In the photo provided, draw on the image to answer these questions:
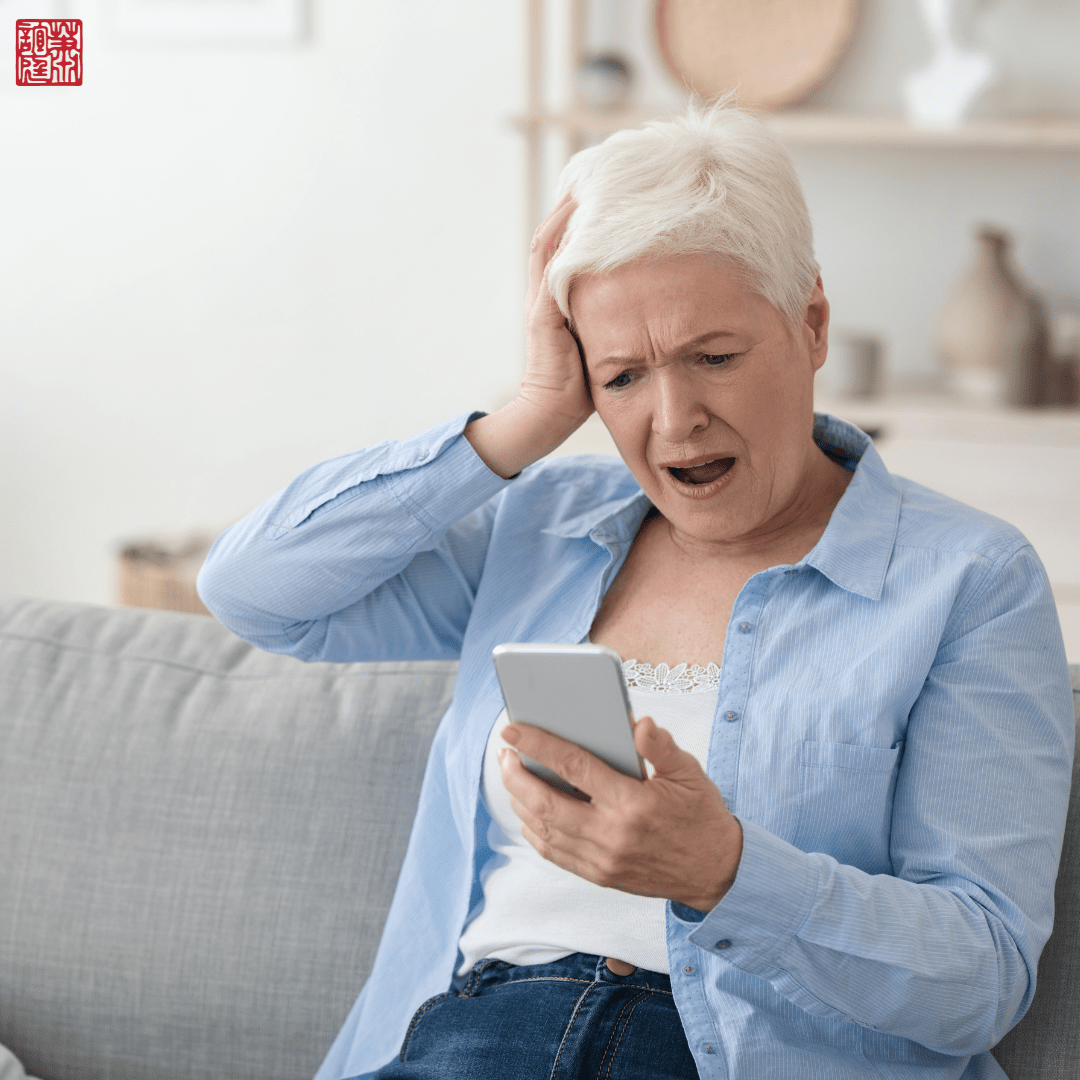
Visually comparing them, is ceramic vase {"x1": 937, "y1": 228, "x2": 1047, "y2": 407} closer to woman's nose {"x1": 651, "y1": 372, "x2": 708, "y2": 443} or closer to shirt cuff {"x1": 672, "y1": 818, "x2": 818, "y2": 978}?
woman's nose {"x1": 651, "y1": 372, "x2": 708, "y2": 443}

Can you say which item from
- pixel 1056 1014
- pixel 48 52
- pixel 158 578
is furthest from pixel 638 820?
pixel 48 52

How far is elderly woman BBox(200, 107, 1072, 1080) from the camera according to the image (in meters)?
0.85

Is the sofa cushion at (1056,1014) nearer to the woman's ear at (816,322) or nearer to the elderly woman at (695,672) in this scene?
the elderly woman at (695,672)

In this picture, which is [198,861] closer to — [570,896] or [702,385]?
[570,896]

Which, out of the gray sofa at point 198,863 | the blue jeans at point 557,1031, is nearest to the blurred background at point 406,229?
the gray sofa at point 198,863

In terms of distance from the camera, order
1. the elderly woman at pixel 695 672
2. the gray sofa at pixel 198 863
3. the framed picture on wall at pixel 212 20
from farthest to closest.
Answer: the framed picture on wall at pixel 212 20, the gray sofa at pixel 198 863, the elderly woman at pixel 695 672

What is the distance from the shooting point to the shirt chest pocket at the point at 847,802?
0.95 metres

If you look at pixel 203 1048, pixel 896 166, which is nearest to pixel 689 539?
pixel 203 1048

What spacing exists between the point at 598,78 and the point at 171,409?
147cm

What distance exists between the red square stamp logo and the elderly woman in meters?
2.51

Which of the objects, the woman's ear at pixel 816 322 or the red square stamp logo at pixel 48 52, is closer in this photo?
the woman's ear at pixel 816 322

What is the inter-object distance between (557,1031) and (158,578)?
196cm

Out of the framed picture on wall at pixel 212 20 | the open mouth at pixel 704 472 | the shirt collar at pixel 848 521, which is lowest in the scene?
the shirt collar at pixel 848 521

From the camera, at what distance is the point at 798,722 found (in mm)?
979
